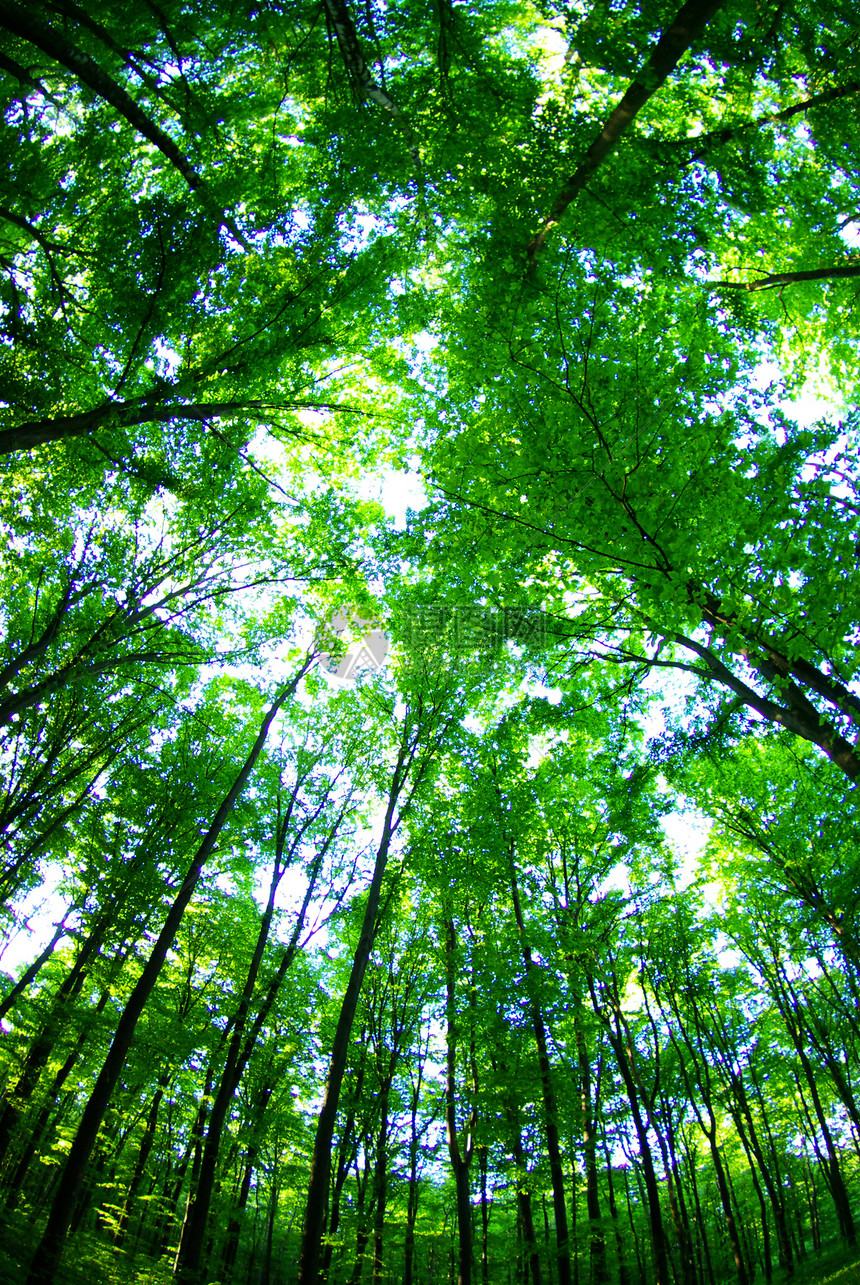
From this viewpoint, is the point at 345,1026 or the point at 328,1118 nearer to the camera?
the point at 328,1118

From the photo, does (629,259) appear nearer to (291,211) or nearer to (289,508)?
(291,211)

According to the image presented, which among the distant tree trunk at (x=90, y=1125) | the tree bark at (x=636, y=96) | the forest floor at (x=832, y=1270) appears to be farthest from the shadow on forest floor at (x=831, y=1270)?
the tree bark at (x=636, y=96)

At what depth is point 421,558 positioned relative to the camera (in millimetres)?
8086

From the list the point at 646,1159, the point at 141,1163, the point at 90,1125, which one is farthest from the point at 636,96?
the point at 141,1163

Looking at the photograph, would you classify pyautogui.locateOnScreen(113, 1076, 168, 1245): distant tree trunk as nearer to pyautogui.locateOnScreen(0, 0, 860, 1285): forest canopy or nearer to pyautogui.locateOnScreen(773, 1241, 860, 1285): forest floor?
pyautogui.locateOnScreen(0, 0, 860, 1285): forest canopy

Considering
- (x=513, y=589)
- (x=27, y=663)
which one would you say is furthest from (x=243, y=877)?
(x=513, y=589)

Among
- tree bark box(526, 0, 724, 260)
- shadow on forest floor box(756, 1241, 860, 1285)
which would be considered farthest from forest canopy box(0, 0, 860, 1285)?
shadow on forest floor box(756, 1241, 860, 1285)

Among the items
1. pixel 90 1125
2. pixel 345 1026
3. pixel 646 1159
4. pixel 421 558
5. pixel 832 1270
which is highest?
pixel 421 558

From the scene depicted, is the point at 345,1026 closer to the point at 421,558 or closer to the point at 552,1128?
the point at 552,1128

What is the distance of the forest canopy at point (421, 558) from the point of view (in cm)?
475

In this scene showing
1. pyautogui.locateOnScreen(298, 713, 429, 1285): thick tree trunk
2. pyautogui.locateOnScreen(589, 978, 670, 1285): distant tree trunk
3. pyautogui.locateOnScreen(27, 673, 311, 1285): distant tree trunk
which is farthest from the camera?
pyautogui.locateOnScreen(589, 978, 670, 1285): distant tree trunk

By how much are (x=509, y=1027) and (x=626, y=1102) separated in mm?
6519

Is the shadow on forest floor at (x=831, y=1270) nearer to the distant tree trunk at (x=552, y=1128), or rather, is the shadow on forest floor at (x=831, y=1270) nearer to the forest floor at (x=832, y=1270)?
the forest floor at (x=832, y=1270)

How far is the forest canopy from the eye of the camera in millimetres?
4746
